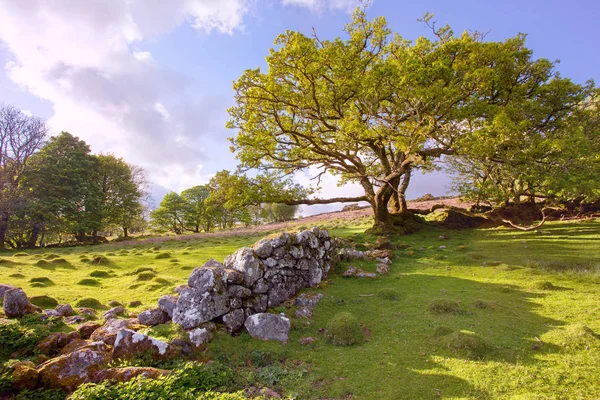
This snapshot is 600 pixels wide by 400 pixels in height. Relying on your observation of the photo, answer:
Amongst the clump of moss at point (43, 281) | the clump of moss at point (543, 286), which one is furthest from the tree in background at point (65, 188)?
the clump of moss at point (543, 286)

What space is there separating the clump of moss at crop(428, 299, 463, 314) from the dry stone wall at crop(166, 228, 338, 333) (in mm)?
5288

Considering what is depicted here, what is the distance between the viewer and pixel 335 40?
2075 cm

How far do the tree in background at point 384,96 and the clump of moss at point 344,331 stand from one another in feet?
44.9

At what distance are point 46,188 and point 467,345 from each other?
2059 inches

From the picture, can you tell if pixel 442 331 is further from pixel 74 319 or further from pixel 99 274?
pixel 99 274

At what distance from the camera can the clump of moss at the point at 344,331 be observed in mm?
9126

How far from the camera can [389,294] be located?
42.2 feet

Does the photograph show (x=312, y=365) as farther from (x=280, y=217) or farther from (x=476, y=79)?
(x=280, y=217)

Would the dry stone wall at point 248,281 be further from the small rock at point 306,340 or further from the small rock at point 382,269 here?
the small rock at point 382,269

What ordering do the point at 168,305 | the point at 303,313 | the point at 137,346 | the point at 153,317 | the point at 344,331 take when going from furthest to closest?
the point at 303,313 → the point at 168,305 → the point at 153,317 → the point at 344,331 → the point at 137,346

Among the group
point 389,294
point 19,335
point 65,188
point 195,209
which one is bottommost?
point 389,294

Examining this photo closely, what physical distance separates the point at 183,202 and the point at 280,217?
2361cm

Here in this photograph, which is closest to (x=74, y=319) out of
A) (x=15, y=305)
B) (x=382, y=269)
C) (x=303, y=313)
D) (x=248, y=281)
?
(x=15, y=305)

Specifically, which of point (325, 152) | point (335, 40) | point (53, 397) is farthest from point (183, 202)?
point (53, 397)
